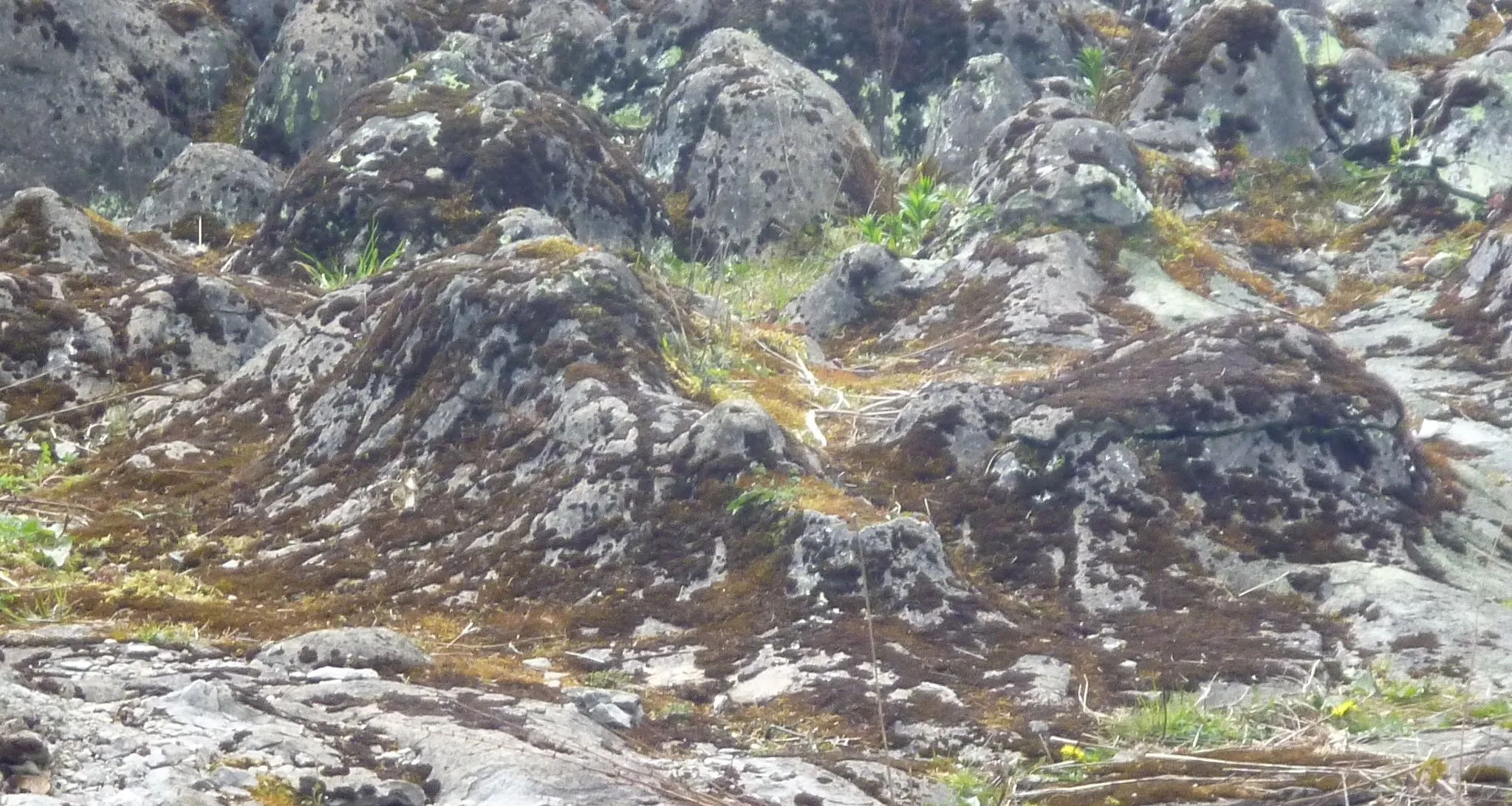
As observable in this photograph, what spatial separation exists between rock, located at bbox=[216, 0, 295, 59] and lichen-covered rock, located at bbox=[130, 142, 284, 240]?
5223mm

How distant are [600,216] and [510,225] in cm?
487

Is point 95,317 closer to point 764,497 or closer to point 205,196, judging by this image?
point 205,196

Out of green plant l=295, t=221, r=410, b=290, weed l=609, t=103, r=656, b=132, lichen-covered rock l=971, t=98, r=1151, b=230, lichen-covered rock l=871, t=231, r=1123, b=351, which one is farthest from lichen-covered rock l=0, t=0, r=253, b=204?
lichen-covered rock l=971, t=98, r=1151, b=230

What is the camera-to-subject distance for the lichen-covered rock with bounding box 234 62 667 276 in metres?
16.9

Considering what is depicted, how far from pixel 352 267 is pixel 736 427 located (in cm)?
900

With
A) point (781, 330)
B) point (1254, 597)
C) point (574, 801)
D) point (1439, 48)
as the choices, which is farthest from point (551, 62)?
point (574, 801)

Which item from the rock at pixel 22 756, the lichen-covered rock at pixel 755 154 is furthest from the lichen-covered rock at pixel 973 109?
the rock at pixel 22 756

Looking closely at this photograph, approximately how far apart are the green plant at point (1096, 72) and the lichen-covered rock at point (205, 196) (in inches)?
489

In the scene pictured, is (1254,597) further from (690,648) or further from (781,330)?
(781,330)

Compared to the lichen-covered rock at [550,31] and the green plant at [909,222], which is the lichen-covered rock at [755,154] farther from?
the lichen-covered rock at [550,31]

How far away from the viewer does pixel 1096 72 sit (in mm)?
24141

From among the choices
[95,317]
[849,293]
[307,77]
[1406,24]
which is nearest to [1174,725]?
[95,317]

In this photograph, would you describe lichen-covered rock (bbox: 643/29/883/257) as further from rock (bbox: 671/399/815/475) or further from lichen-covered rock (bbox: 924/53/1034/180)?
rock (bbox: 671/399/815/475)

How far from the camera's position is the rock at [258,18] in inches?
966
